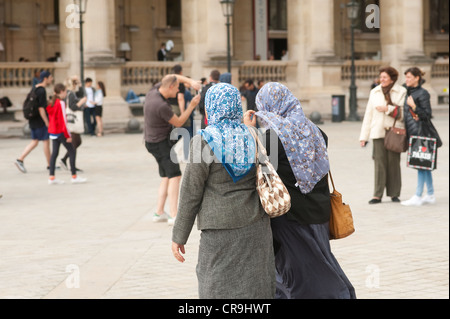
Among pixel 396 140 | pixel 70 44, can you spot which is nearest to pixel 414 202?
pixel 396 140

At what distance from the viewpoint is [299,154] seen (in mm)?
5676

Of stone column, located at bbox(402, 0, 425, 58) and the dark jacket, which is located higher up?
stone column, located at bbox(402, 0, 425, 58)

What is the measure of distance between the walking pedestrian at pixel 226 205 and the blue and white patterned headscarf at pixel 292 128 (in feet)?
1.43

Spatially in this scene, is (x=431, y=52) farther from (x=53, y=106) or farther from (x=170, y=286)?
(x=170, y=286)

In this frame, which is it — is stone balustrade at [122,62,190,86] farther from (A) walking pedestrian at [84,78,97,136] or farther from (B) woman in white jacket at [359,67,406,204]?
(B) woman in white jacket at [359,67,406,204]

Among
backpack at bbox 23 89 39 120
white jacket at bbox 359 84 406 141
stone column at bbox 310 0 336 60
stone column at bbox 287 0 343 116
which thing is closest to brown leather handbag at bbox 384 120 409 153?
white jacket at bbox 359 84 406 141

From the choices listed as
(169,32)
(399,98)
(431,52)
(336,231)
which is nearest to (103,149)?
(399,98)

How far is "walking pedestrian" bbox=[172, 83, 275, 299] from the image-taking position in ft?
16.9

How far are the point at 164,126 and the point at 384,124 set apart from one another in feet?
11.1

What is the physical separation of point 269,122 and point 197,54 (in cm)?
3019

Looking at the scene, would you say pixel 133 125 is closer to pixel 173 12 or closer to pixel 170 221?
pixel 173 12

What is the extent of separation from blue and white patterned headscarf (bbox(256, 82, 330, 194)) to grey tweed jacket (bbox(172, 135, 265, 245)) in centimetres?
48

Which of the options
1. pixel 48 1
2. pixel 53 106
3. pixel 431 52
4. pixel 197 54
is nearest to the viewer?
pixel 53 106

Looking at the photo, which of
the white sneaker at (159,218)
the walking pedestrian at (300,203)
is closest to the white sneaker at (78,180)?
the white sneaker at (159,218)
